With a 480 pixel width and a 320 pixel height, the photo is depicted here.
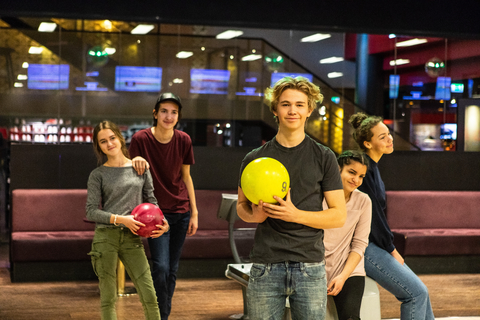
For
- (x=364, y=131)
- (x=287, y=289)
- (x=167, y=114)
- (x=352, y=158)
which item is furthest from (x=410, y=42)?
(x=287, y=289)

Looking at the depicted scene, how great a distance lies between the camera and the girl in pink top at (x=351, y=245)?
2629 mm

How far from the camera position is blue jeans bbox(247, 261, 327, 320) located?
199 cm

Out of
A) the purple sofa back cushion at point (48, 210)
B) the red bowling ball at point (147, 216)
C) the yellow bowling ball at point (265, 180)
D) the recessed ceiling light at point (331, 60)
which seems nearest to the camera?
the yellow bowling ball at point (265, 180)

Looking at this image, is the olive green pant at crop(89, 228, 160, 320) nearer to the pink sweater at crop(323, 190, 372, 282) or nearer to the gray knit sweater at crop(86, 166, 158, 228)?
the gray knit sweater at crop(86, 166, 158, 228)

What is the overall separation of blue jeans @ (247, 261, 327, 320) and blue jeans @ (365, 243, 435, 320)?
96cm

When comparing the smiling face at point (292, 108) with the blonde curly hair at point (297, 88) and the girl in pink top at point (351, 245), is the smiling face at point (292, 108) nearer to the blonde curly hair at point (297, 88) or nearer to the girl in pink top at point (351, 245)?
the blonde curly hair at point (297, 88)

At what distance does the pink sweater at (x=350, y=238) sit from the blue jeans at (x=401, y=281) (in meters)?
0.19

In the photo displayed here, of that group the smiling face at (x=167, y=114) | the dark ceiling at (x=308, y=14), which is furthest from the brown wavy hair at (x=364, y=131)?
the dark ceiling at (x=308, y=14)

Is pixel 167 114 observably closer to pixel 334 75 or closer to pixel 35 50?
pixel 35 50

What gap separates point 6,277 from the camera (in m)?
5.53

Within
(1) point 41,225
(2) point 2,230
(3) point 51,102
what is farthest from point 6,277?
(3) point 51,102

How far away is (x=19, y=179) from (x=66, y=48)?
237 cm

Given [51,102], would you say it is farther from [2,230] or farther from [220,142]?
[220,142]

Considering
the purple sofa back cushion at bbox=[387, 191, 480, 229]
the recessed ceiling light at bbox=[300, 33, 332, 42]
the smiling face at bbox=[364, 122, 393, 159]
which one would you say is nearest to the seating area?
the purple sofa back cushion at bbox=[387, 191, 480, 229]
